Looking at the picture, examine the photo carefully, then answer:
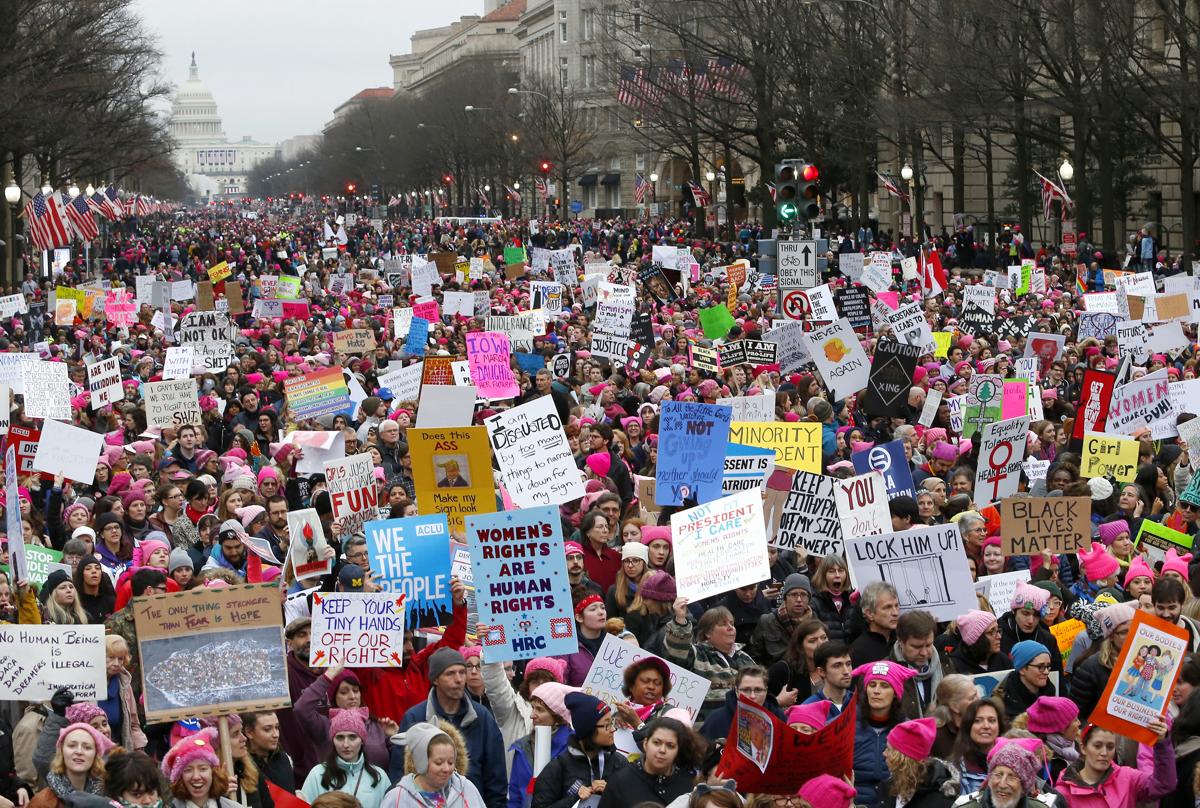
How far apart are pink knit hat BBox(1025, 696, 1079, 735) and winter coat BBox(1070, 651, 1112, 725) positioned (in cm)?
89

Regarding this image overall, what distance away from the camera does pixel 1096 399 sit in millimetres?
16109

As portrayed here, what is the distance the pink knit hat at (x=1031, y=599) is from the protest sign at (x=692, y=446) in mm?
3768

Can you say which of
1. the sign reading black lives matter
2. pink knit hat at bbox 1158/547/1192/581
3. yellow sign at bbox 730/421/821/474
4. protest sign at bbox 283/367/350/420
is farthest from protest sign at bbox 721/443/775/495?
protest sign at bbox 283/367/350/420

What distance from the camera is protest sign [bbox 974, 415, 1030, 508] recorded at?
14.2m

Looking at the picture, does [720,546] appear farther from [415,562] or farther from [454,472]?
[454,472]

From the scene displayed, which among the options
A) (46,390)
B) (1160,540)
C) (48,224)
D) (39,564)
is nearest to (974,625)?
(1160,540)

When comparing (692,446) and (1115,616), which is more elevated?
(692,446)

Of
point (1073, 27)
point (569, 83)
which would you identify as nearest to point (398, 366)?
point (1073, 27)

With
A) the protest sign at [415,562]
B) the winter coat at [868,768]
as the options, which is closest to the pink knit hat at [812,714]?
the winter coat at [868,768]

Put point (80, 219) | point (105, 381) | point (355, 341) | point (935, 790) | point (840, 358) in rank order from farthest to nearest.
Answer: point (80, 219) < point (355, 341) < point (105, 381) < point (840, 358) < point (935, 790)

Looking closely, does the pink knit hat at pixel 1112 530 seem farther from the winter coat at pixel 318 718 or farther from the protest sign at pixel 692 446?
the winter coat at pixel 318 718

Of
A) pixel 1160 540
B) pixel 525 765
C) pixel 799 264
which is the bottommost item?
pixel 525 765

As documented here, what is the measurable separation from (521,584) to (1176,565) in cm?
359

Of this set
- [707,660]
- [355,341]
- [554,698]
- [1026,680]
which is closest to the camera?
[554,698]
